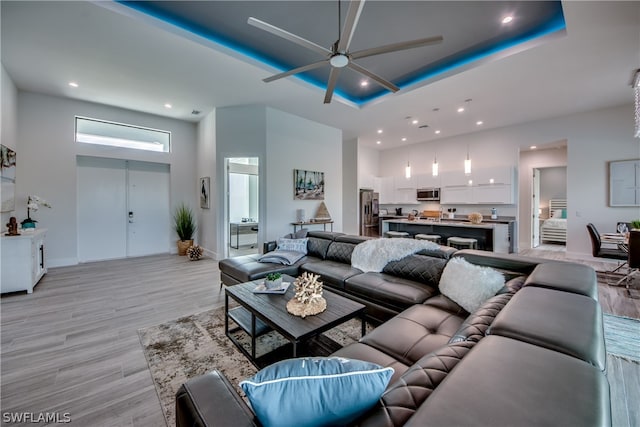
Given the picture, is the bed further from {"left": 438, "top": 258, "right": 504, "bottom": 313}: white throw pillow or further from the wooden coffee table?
the wooden coffee table

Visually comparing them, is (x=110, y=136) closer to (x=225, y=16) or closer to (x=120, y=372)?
(x=225, y=16)

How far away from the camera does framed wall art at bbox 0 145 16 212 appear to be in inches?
144

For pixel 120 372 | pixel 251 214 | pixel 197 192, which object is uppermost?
pixel 197 192

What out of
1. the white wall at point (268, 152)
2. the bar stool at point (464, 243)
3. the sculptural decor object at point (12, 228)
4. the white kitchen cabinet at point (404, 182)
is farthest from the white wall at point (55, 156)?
the white kitchen cabinet at point (404, 182)

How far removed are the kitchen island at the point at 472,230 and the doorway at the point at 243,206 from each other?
12.9ft

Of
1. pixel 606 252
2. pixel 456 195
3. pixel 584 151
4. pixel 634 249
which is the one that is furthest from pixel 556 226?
pixel 634 249

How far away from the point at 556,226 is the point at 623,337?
694 centimetres

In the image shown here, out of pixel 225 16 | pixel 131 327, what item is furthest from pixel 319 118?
pixel 131 327

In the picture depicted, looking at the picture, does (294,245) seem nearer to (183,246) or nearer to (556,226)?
(183,246)

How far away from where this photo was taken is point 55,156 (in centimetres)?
490

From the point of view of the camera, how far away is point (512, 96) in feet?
15.1

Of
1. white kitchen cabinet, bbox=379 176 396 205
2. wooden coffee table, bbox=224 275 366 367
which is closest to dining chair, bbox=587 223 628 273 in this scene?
wooden coffee table, bbox=224 275 366 367

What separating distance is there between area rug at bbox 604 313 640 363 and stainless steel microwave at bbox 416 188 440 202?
4.99m

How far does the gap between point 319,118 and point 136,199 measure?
15.7 ft
